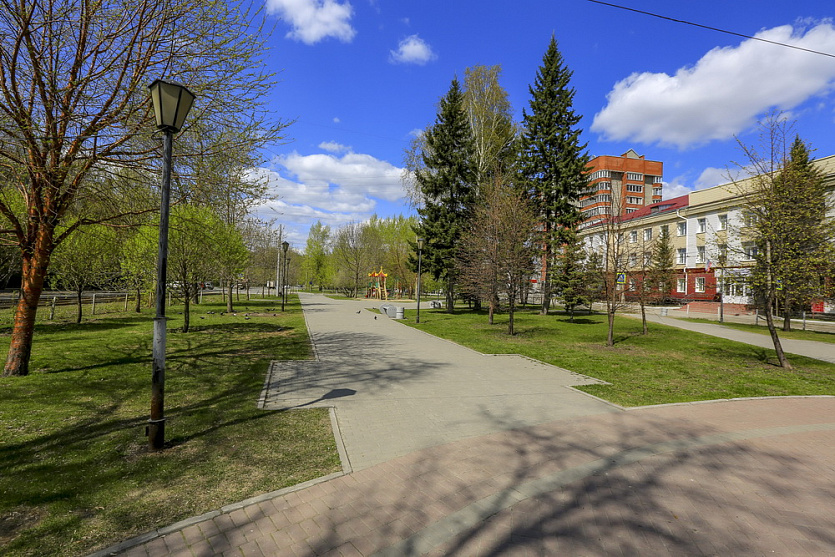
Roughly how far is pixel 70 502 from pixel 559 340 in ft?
46.9

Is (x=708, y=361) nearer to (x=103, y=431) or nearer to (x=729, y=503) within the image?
(x=729, y=503)

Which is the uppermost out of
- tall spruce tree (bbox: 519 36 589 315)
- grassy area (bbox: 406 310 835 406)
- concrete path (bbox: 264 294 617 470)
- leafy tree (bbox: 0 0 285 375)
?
tall spruce tree (bbox: 519 36 589 315)

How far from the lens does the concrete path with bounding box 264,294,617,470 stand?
4922mm

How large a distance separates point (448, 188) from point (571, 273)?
9.88 meters

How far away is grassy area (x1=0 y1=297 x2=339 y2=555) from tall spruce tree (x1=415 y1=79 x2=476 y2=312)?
19.1 metres

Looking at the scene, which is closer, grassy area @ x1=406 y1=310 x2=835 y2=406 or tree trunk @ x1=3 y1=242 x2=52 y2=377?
tree trunk @ x1=3 y1=242 x2=52 y2=377

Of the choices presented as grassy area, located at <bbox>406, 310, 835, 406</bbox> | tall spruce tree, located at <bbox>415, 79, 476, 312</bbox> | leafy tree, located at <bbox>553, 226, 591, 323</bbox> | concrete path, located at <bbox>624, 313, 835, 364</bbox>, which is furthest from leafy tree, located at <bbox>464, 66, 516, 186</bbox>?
concrete path, located at <bbox>624, 313, 835, 364</bbox>

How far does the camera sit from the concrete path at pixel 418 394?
4922mm

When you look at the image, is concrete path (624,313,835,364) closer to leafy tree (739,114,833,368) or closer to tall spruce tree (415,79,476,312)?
leafy tree (739,114,833,368)

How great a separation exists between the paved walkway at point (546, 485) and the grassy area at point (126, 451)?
0.35m

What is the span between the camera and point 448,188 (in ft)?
89.2

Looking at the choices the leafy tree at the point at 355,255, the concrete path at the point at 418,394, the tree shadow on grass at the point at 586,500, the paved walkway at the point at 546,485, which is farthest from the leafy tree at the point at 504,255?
the leafy tree at the point at 355,255

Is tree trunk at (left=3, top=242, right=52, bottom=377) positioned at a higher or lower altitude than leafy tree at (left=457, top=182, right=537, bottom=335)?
lower

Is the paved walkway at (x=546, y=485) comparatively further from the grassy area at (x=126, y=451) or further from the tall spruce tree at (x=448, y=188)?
the tall spruce tree at (x=448, y=188)
